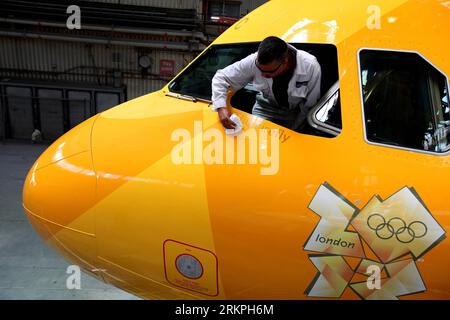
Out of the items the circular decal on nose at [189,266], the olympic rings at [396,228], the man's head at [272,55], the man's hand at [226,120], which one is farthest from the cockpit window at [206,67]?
the olympic rings at [396,228]

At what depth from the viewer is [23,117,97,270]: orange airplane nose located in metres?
2.31

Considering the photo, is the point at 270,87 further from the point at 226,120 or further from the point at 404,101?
the point at 404,101

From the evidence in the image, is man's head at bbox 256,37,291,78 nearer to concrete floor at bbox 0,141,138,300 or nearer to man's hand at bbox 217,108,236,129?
man's hand at bbox 217,108,236,129

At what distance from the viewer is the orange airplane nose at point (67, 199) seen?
2.31 metres

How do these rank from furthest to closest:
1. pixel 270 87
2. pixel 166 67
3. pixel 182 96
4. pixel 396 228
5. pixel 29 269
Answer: pixel 166 67
pixel 29 269
pixel 182 96
pixel 270 87
pixel 396 228

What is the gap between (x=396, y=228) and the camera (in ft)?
6.00

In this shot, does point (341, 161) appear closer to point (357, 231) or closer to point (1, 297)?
point (357, 231)

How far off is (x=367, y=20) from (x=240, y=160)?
115cm

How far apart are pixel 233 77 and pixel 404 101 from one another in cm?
107

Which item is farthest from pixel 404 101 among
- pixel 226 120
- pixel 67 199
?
pixel 67 199

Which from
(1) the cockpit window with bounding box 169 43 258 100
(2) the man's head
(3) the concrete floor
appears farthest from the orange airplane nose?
(3) the concrete floor

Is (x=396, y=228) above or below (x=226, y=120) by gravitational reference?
below

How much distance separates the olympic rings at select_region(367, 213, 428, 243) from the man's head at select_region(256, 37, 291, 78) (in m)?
1.01
